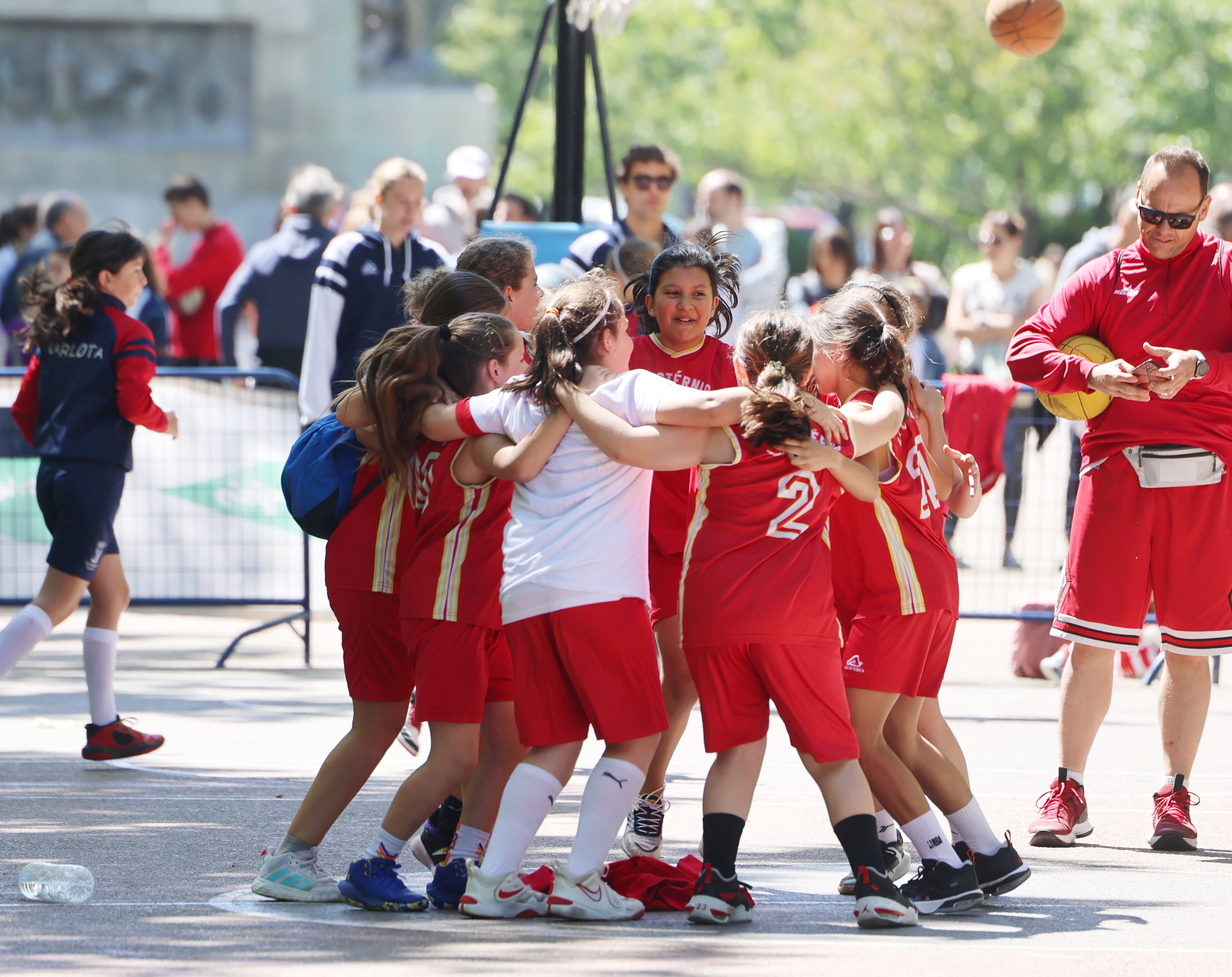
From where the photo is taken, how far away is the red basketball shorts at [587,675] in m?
4.80

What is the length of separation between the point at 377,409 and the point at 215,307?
8780 millimetres

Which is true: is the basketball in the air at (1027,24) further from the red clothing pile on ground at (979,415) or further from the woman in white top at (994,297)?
the woman in white top at (994,297)

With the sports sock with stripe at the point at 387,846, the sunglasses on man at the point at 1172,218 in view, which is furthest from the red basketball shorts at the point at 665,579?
the sunglasses on man at the point at 1172,218

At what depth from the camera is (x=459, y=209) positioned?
45.7 ft

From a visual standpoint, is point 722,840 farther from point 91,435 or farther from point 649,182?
point 649,182

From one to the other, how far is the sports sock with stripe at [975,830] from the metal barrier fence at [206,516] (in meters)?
5.59

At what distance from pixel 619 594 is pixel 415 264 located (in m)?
4.25

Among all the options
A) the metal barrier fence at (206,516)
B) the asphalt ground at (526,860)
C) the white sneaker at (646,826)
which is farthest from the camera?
the metal barrier fence at (206,516)

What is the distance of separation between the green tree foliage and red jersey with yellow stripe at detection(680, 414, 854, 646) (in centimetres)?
2636

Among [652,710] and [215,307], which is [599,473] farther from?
[215,307]

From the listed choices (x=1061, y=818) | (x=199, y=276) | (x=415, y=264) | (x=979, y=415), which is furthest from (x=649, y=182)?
(x=199, y=276)

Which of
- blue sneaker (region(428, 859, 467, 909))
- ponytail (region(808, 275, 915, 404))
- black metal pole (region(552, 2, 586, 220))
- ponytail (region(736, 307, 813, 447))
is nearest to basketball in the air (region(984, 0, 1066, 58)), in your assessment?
black metal pole (region(552, 2, 586, 220))

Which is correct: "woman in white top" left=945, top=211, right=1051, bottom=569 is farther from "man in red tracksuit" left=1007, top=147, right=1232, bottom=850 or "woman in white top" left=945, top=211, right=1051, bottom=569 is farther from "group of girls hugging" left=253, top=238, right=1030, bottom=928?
"group of girls hugging" left=253, top=238, right=1030, bottom=928

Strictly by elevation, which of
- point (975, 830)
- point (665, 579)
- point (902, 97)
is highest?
point (902, 97)
